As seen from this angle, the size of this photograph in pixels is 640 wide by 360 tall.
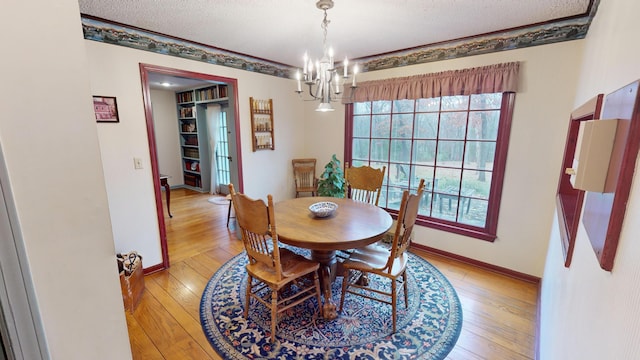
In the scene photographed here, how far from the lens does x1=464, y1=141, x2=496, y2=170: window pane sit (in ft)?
9.00

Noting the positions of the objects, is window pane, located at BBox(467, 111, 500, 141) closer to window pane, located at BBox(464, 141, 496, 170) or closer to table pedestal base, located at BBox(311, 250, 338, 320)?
window pane, located at BBox(464, 141, 496, 170)

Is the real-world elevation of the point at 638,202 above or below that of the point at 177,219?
above

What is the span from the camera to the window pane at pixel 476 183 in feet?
9.23

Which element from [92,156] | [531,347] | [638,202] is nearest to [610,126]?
[638,202]

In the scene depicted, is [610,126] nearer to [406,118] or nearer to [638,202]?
[638,202]

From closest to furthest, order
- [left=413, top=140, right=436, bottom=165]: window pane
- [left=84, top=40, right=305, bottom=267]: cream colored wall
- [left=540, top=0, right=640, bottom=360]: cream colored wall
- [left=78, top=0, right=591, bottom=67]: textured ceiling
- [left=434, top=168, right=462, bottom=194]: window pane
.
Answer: [left=540, top=0, right=640, bottom=360]: cream colored wall
[left=78, top=0, right=591, bottom=67]: textured ceiling
[left=84, top=40, right=305, bottom=267]: cream colored wall
[left=434, top=168, right=462, bottom=194]: window pane
[left=413, top=140, right=436, bottom=165]: window pane

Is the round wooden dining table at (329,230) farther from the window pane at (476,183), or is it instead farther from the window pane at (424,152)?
the window pane at (476,183)

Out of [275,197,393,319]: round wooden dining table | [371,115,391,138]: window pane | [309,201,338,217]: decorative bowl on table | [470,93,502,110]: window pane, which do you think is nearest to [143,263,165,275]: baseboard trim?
[275,197,393,319]: round wooden dining table

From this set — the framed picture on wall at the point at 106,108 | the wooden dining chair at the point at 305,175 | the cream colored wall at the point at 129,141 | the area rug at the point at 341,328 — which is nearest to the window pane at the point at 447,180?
the area rug at the point at 341,328

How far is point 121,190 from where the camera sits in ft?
8.31

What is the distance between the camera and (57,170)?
611 millimetres

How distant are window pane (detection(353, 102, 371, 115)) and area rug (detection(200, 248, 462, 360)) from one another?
216cm

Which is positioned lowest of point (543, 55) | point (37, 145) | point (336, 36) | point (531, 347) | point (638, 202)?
point (531, 347)

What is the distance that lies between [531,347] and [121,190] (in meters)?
3.52
